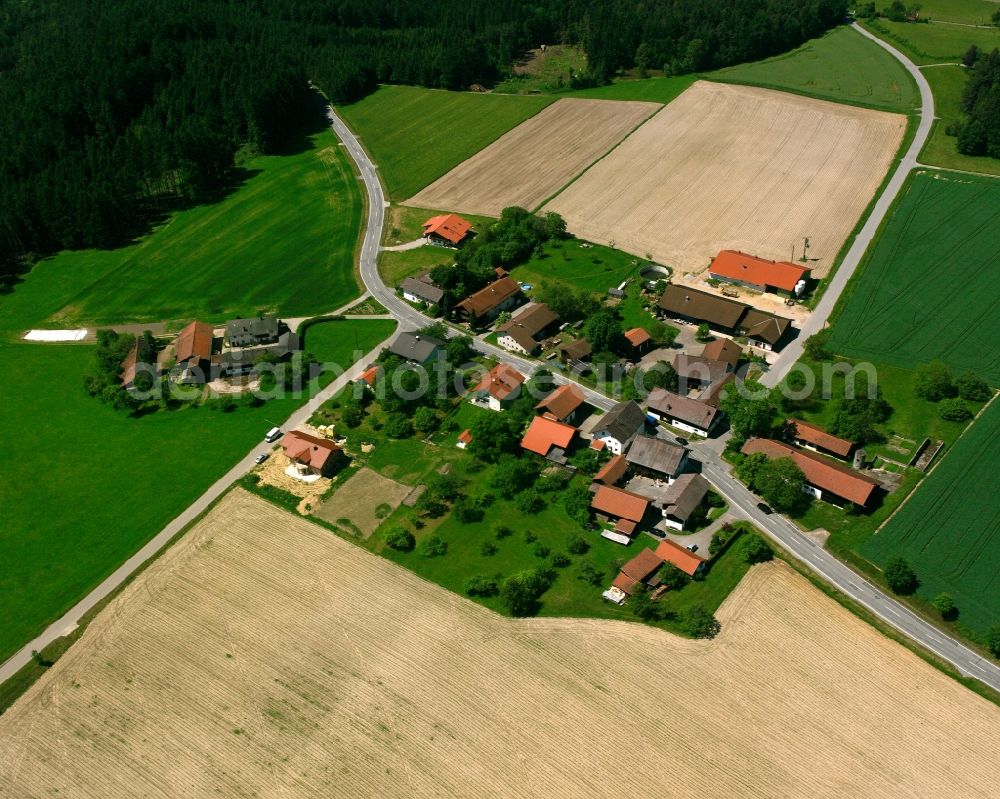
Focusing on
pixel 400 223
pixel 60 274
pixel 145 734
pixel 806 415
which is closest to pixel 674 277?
→ pixel 806 415

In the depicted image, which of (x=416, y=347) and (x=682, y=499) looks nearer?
(x=682, y=499)

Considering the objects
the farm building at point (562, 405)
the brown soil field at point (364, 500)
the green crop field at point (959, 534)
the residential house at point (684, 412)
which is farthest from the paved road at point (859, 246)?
the brown soil field at point (364, 500)

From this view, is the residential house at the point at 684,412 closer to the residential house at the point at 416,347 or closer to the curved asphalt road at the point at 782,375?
the curved asphalt road at the point at 782,375

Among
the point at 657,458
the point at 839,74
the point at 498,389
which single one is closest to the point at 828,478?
the point at 657,458

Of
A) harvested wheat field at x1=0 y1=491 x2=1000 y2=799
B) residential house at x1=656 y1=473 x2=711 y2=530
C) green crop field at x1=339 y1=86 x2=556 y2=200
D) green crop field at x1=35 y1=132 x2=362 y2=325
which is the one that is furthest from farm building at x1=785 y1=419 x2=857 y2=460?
green crop field at x1=339 y1=86 x2=556 y2=200

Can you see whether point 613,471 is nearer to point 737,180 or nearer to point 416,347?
point 416,347

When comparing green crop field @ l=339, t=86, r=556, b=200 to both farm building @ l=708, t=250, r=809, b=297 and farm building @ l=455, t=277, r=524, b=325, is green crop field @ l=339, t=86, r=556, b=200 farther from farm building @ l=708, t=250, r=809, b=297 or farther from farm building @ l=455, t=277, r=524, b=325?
farm building @ l=708, t=250, r=809, b=297
